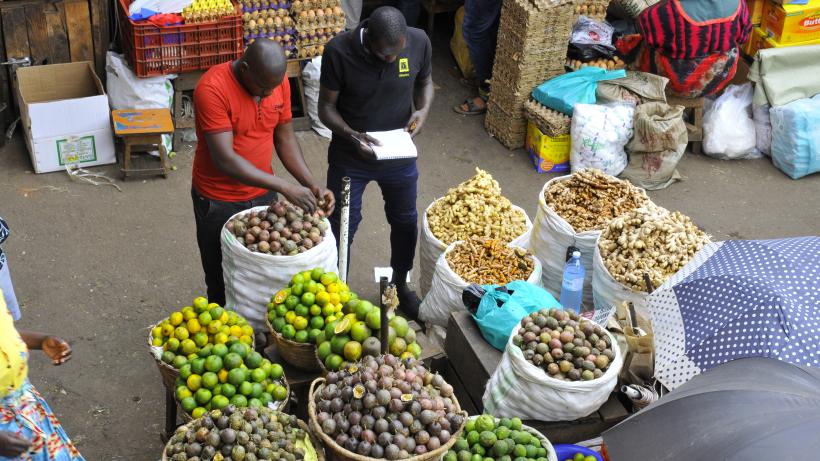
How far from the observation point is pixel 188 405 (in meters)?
3.74

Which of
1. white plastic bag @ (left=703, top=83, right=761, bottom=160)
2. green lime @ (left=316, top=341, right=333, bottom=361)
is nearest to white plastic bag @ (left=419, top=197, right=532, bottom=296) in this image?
green lime @ (left=316, top=341, right=333, bottom=361)

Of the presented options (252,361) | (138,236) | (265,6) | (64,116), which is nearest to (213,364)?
(252,361)

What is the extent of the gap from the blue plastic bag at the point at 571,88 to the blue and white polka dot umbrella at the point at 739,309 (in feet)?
11.6

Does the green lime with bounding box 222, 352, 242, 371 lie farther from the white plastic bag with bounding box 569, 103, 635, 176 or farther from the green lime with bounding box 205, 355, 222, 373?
the white plastic bag with bounding box 569, 103, 635, 176

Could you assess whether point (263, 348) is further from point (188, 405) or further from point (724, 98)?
point (724, 98)

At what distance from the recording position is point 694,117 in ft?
26.5

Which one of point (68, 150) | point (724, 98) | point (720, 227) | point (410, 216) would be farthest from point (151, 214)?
point (724, 98)

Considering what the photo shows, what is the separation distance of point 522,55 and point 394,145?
2.82 meters

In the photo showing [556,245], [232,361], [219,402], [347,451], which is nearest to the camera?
[347,451]

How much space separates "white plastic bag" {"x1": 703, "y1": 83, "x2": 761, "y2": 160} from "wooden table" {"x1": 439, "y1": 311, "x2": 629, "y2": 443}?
14.6 feet

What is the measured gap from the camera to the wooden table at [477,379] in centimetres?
409

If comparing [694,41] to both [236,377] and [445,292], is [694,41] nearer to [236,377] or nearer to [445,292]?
[445,292]

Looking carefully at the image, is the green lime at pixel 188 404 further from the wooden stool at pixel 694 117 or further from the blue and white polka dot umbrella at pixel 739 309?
the wooden stool at pixel 694 117

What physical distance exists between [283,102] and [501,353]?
1849mm
